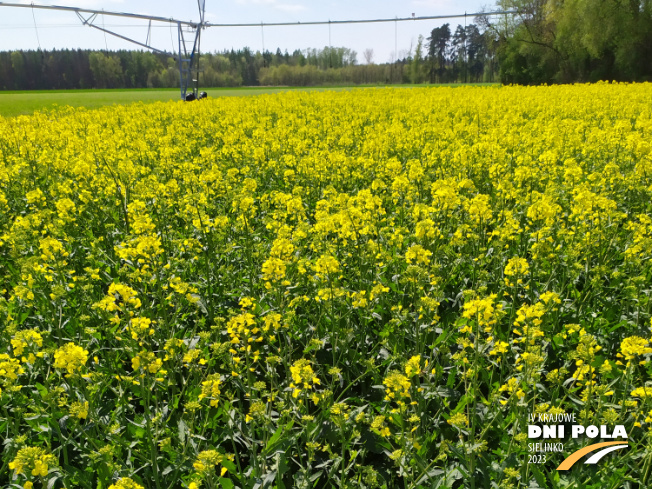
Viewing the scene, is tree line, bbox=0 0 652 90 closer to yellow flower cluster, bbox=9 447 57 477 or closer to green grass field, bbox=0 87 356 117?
green grass field, bbox=0 87 356 117

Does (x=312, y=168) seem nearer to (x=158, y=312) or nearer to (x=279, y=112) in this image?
(x=158, y=312)

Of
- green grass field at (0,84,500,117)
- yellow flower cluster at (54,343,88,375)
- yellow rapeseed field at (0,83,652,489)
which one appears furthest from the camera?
green grass field at (0,84,500,117)

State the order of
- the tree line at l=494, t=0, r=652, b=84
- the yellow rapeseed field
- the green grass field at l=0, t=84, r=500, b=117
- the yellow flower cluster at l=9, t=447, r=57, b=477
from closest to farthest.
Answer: the yellow flower cluster at l=9, t=447, r=57, b=477
the yellow rapeseed field
the green grass field at l=0, t=84, r=500, b=117
the tree line at l=494, t=0, r=652, b=84

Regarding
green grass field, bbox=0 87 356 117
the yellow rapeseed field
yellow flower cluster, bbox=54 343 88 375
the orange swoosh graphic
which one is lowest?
the orange swoosh graphic

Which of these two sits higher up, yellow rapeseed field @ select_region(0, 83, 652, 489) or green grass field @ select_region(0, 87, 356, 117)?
green grass field @ select_region(0, 87, 356, 117)

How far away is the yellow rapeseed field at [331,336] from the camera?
2.16 meters

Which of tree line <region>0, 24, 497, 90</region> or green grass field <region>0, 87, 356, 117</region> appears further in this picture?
tree line <region>0, 24, 497, 90</region>

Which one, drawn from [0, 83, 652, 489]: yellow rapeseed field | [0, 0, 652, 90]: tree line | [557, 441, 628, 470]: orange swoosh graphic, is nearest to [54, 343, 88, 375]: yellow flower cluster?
[0, 83, 652, 489]: yellow rapeseed field

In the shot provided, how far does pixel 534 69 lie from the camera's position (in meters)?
37.0

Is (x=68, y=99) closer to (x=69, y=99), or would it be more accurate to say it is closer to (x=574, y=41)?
(x=69, y=99)

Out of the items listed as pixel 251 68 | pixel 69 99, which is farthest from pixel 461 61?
pixel 69 99

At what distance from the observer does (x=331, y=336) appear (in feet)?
9.93

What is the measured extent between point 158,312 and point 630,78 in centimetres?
3958

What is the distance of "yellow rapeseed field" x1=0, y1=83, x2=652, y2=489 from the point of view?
7.10 ft
